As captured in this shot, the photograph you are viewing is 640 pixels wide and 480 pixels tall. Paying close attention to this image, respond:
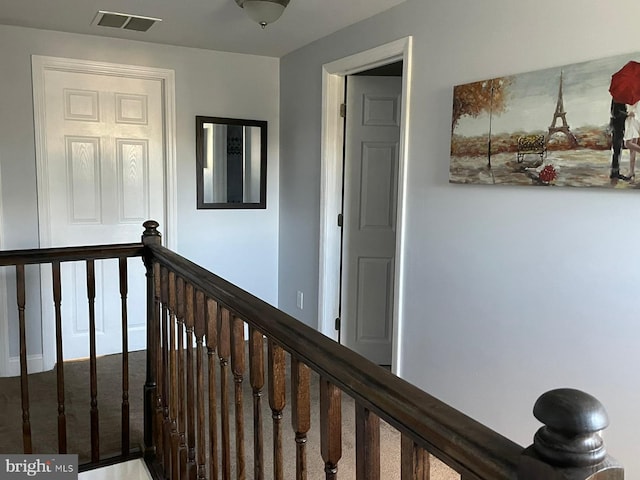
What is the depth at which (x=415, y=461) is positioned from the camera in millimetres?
778

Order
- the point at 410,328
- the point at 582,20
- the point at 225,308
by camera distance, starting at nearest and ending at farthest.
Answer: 1. the point at 225,308
2. the point at 582,20
3. the point at 410,328

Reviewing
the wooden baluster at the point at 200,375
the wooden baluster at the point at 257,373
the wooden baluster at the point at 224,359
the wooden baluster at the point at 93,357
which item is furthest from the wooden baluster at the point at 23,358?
the wooden baluster at the point at 257,373

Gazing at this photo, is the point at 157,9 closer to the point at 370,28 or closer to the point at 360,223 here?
the point at 370,28

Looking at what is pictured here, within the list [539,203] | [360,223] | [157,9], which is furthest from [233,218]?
[539,203]

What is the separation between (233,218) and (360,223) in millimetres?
1044

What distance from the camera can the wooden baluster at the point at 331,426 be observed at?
0.99 meters

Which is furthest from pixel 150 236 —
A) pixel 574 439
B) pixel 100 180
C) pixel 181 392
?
pixel 574 439

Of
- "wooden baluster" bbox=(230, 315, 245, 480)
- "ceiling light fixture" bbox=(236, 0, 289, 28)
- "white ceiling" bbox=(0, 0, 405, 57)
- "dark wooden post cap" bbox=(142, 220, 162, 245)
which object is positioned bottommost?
"wooden baluster" bbox=(230, 315, 245, 480)

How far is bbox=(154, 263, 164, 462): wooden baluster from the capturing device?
7.36 feet

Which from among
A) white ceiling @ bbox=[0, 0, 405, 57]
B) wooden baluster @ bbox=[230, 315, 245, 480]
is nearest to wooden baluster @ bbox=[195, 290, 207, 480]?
wooden baluster @ bbox=[230, 315, 245, 480]

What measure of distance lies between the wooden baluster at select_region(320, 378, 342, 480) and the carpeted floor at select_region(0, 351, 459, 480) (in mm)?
1488

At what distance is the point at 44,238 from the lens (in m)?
3.52

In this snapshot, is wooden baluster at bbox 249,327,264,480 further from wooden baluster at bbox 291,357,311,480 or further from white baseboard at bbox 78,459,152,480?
white baseboard at bbox 78,459,152,480

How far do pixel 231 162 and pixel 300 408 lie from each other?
312 centimetres
